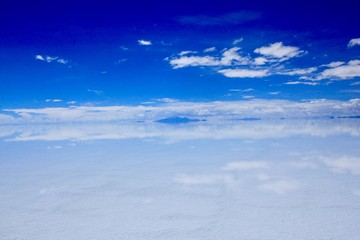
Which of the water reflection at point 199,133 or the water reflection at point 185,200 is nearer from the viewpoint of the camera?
the water reflection at point 185,200

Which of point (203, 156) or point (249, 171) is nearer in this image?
point (249, 171)

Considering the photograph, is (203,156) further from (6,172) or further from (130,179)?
(6,172)

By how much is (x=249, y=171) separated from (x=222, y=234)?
19.8 ft

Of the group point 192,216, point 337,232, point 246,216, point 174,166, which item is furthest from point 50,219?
point 174,166

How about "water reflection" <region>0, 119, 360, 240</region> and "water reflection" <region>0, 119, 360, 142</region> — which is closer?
"water reflection" <region>0, 119, 360, 240</region>

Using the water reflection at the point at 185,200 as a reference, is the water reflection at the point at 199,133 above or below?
above

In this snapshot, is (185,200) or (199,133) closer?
(185,200)

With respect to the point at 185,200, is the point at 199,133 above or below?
above

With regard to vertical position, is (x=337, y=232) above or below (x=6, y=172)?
below

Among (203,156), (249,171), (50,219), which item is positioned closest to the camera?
(50,219)

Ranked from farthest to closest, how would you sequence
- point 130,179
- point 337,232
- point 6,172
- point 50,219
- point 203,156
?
point 203,156
point 6,172
point 130,179
point 50,219
point 337,232

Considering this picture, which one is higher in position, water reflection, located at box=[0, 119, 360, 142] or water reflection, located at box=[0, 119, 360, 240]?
water reflection, located at box=[0, 119, 360, 142]

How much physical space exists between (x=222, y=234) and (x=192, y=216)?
44.2 inches

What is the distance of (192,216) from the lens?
6.66 meters
